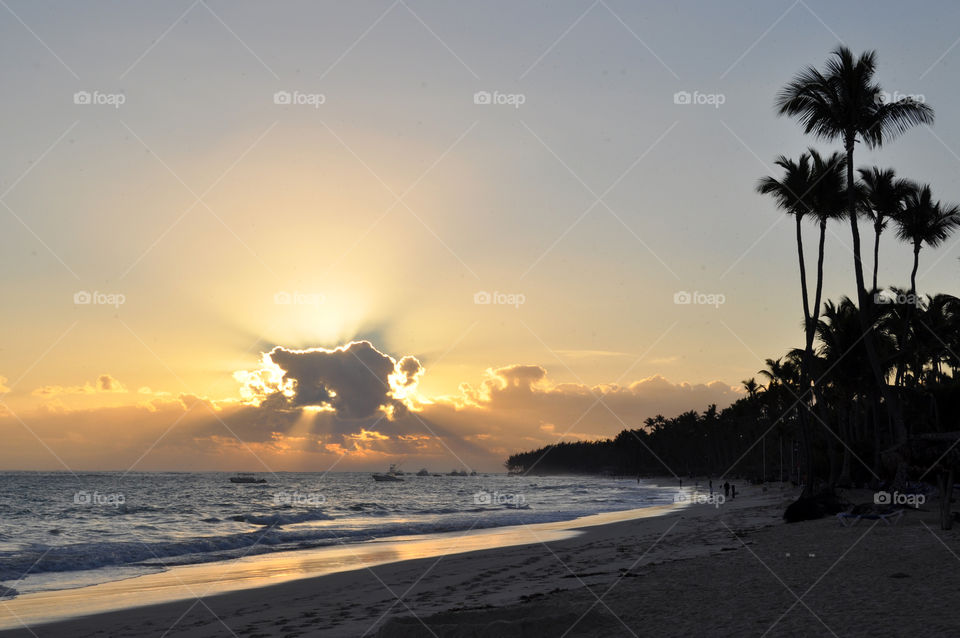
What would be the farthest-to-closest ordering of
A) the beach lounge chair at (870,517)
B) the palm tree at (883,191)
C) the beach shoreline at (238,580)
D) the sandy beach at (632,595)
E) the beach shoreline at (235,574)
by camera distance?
1. the palm tree at (883,191)
2. the beach lounge chair at (870,517)
3. the beach shoreline at (235,574)
4. the beach shoreline at (238,580)
5. the sandy beach at (632,595)

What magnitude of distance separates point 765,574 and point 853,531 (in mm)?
7717

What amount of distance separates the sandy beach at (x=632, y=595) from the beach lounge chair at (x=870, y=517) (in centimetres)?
22

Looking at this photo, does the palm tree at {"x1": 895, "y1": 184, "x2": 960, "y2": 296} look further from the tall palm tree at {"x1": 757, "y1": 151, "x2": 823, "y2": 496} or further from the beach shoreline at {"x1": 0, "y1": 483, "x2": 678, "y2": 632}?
the beach shoreline at {"x1": 0, "y1": 483, "x2": 678, "y2": 632}

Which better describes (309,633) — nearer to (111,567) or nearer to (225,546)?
(111,567)

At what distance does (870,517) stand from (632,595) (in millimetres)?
11931

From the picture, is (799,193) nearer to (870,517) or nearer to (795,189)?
(795,189)

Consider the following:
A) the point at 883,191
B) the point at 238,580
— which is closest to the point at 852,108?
the point at 883,191

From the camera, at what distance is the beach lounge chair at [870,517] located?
20.3m

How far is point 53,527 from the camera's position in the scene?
4019 centimetres

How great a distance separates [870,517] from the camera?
66.6ft

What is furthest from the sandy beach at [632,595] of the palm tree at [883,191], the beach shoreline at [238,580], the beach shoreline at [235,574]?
the palm tree at [883,191]

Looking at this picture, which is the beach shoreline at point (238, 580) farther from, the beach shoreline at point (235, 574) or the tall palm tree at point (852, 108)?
the tall palm tree at point (852, 108)

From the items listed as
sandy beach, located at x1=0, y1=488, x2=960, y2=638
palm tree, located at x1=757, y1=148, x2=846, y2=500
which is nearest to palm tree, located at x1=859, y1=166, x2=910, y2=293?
palm tree, located at x1=757, y1=148, x2=846, y2=500

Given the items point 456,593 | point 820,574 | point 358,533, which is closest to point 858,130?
point 820,574
